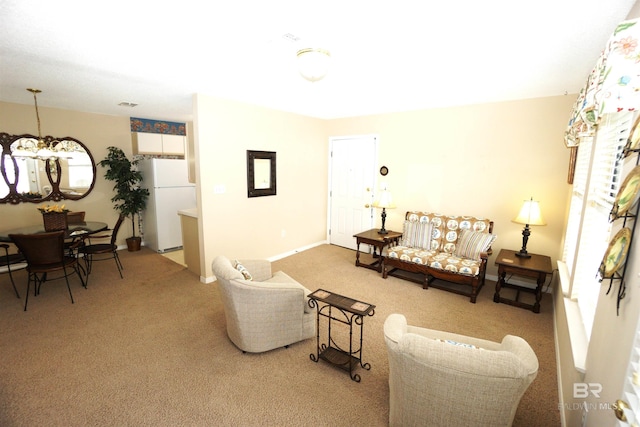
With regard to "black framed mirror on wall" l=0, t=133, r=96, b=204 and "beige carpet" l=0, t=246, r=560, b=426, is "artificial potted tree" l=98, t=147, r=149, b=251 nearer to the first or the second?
"black framed mirror on wall" l=0, t=133, r=96, b=204

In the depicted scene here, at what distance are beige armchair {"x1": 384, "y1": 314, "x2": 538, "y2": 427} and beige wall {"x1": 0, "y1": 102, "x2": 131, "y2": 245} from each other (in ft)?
18.8

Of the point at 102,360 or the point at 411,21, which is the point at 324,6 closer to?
the point at 411,21

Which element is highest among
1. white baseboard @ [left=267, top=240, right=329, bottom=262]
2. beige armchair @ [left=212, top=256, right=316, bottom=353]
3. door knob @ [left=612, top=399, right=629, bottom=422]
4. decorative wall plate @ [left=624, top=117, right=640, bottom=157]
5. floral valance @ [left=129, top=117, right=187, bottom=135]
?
floral valance @ [left=129, top=117, right=187, bottom=135]

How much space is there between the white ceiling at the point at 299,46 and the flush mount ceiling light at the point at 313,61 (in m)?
0.18

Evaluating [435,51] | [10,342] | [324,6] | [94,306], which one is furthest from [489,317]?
[10,342]

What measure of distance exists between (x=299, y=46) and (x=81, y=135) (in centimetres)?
471

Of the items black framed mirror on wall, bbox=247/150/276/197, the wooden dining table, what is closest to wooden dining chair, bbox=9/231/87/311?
the wooden dining table

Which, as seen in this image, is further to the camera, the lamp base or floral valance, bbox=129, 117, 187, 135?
floral valance, bbox=129, 117, 187, 135

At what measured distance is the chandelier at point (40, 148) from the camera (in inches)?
148

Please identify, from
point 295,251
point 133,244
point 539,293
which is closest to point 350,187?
point 295,251

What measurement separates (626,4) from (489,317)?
2.82 m

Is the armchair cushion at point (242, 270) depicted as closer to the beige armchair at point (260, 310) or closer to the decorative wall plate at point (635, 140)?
the beige armchair at point (260, 310)

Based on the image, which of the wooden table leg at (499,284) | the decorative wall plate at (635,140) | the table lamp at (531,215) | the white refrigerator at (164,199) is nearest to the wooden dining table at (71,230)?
the white refrigerator at (164,199)

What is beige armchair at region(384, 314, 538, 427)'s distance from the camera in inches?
53.3
